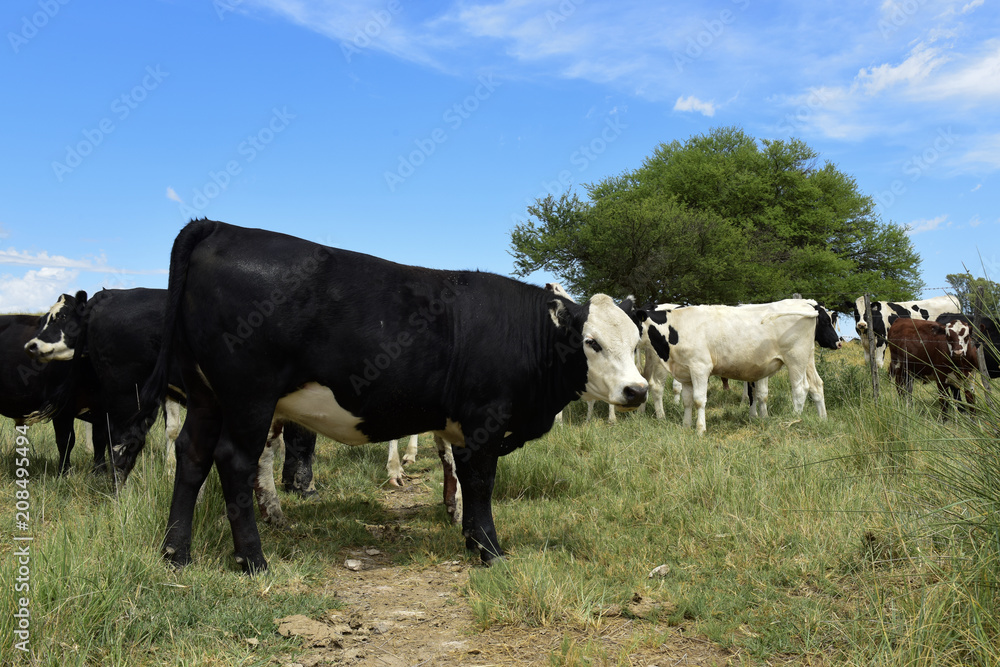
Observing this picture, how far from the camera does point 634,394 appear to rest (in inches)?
220

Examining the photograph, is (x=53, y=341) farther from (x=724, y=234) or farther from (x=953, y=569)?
(x=724, y=234)

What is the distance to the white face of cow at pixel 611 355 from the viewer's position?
5648 mm

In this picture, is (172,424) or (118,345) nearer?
(118,345)

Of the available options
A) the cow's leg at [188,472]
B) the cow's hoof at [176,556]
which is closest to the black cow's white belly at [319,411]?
the cow's leg at [188,472]

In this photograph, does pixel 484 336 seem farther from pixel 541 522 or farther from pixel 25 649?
pixel 25 649

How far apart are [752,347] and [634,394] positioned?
7119 mm

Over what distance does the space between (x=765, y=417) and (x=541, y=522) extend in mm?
6976

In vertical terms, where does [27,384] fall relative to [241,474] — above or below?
above

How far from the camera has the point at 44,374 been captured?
317 inches

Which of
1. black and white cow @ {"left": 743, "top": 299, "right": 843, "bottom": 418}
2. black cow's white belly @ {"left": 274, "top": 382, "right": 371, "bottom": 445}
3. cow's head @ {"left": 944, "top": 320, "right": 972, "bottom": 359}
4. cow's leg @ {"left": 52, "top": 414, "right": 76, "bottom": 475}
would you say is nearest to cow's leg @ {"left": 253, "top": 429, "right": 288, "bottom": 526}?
black cow's white belly @ {"left": 274, "top": 382, "right": 371, "bottom": 445}

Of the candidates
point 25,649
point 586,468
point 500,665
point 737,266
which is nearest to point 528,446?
point 586,468

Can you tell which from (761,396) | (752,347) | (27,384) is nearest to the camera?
(27,384)

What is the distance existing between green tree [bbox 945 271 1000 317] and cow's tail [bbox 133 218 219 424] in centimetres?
526

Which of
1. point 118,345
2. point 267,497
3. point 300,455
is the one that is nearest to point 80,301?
point 118,345
